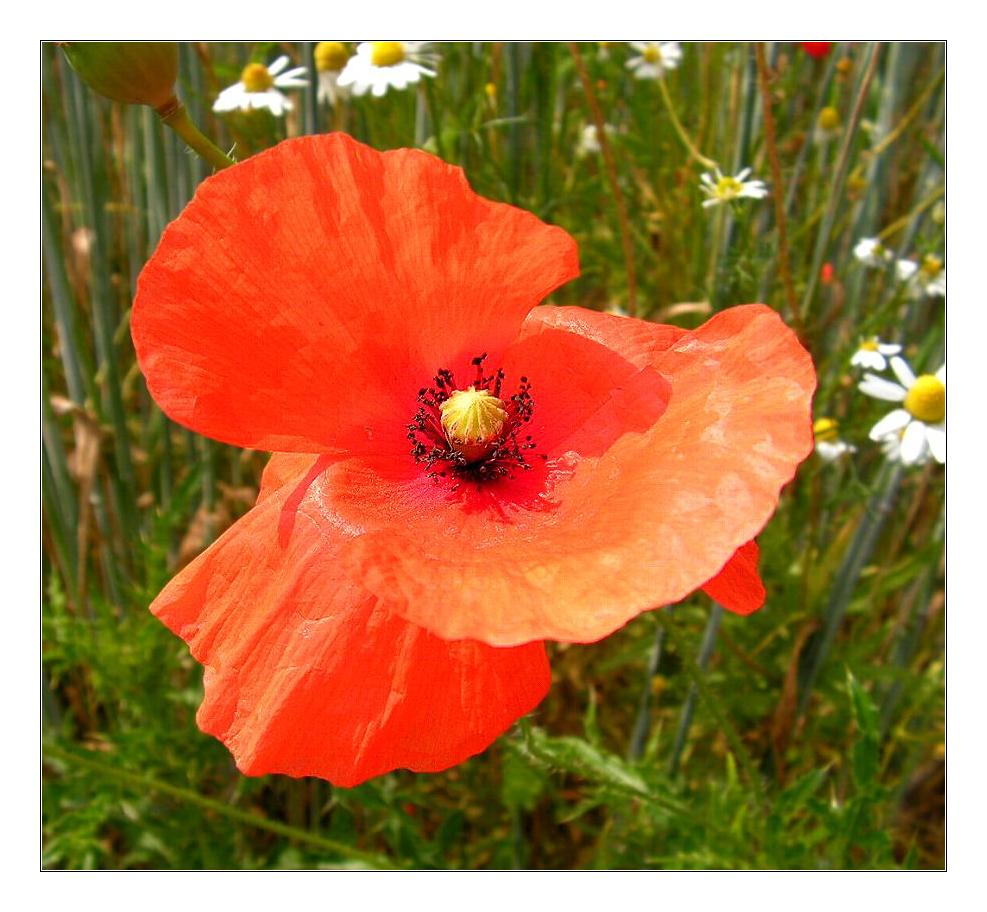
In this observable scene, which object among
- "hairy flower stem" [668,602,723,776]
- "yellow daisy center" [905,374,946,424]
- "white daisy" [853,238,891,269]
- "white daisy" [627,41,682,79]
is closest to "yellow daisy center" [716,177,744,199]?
"white daisy" [853,238,891,269]

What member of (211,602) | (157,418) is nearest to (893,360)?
(211,602)

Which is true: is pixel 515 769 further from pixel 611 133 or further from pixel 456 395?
pixel 611 133

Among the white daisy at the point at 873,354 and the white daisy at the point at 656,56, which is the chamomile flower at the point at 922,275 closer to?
the white daisy at the point at 873,354

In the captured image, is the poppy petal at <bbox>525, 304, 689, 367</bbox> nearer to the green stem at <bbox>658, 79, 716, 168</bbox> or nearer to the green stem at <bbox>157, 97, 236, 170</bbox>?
the green stem at <bbox>157, 97, 236, 170</bbox>

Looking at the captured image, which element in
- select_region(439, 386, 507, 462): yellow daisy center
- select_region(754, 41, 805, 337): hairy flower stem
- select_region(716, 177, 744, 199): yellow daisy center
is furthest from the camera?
select_region(716, 177, 744, 199): yellow daisy center

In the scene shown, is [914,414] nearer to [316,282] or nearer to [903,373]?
[903,373]
